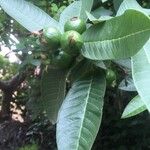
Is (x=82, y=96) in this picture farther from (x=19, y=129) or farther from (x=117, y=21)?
(x=19, y=129)

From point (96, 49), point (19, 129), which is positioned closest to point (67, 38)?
point (96, 49)

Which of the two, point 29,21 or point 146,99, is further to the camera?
point 29,21

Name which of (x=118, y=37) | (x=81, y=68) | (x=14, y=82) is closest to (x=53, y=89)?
(x=81, y=68)

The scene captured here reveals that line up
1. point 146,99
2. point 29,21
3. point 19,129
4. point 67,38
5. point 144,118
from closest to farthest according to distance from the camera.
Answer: point 146,99, point 67,38, point 29,21, point 144,118, point 19,129

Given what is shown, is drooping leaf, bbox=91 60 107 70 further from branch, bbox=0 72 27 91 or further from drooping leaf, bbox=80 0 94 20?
branch, bbox=0 72 27 91

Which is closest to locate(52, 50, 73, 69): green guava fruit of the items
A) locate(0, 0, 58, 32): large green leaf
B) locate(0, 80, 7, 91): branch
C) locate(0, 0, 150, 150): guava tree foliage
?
locate(0, 0, 150, 150): guava tree foliage

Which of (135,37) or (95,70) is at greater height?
(135,37)

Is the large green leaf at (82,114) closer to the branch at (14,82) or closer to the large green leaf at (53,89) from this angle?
the large green leaf at (53,89)

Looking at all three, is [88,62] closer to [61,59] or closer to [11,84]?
[61,59]

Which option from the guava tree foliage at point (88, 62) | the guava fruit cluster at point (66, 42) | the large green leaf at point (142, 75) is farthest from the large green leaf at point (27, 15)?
the large green leaf at point (142, 75)
